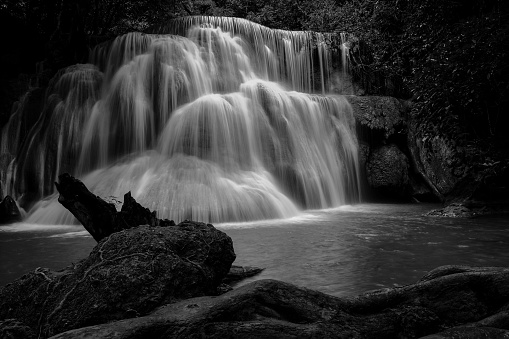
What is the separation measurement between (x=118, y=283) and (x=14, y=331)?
0.70 metres

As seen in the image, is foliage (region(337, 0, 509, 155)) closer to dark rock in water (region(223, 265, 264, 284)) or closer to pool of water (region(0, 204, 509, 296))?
pool of water (region(0, 204, 509, 296))

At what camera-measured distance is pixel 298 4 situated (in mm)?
22328

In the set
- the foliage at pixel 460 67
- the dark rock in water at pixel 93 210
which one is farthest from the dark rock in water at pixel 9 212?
the foliage at pixel 460 67

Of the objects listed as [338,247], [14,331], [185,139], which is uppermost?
[185,139]

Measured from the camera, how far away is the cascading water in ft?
34.7

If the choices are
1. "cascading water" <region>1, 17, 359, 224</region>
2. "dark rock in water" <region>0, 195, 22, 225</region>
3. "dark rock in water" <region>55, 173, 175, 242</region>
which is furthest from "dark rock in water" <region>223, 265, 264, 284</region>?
"dark rock in water" <region>0, 195, 22, 225</region>

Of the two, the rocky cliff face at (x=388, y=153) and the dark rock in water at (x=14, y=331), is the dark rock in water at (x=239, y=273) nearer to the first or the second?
the dark rock in water at (x=14, y=331)

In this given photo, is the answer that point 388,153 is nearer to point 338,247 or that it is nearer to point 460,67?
point 460,67

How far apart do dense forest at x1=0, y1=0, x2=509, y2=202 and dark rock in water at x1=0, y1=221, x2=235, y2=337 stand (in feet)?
23.1

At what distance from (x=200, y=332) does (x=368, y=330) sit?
39.5 inches

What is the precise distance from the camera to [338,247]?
6980 millimetres

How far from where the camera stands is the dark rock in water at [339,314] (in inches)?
89.2

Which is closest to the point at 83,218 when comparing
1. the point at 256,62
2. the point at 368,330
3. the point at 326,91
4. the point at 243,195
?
the point at 368,330

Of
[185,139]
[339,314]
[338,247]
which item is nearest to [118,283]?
[339,314]
